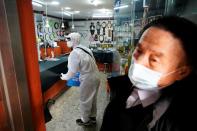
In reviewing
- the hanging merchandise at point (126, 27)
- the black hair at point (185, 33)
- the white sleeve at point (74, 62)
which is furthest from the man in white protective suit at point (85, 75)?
the black hair at point (185, 33)

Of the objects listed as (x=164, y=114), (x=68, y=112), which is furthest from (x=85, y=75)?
(x=164, y=114)

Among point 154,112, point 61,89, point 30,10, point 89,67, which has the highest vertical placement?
point 30,10

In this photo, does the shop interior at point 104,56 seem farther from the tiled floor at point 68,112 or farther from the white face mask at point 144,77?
the white face mask at point 144,77

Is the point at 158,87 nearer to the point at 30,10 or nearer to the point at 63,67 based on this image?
the point at 30,10

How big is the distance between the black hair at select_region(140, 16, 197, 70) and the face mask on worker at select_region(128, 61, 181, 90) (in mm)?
114

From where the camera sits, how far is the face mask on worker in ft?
2.34

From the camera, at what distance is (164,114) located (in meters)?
0.63

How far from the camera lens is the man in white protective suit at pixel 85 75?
93.7 inches

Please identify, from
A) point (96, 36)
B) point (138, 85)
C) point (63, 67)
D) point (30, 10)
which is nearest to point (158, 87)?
point (138, 85)

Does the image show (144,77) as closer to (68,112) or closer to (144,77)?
(144,77)

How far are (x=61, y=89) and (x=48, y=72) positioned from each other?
97cm

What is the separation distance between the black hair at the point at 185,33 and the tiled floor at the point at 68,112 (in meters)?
2.18

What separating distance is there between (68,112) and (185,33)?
107 inches

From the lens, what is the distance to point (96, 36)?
920 centimetres
